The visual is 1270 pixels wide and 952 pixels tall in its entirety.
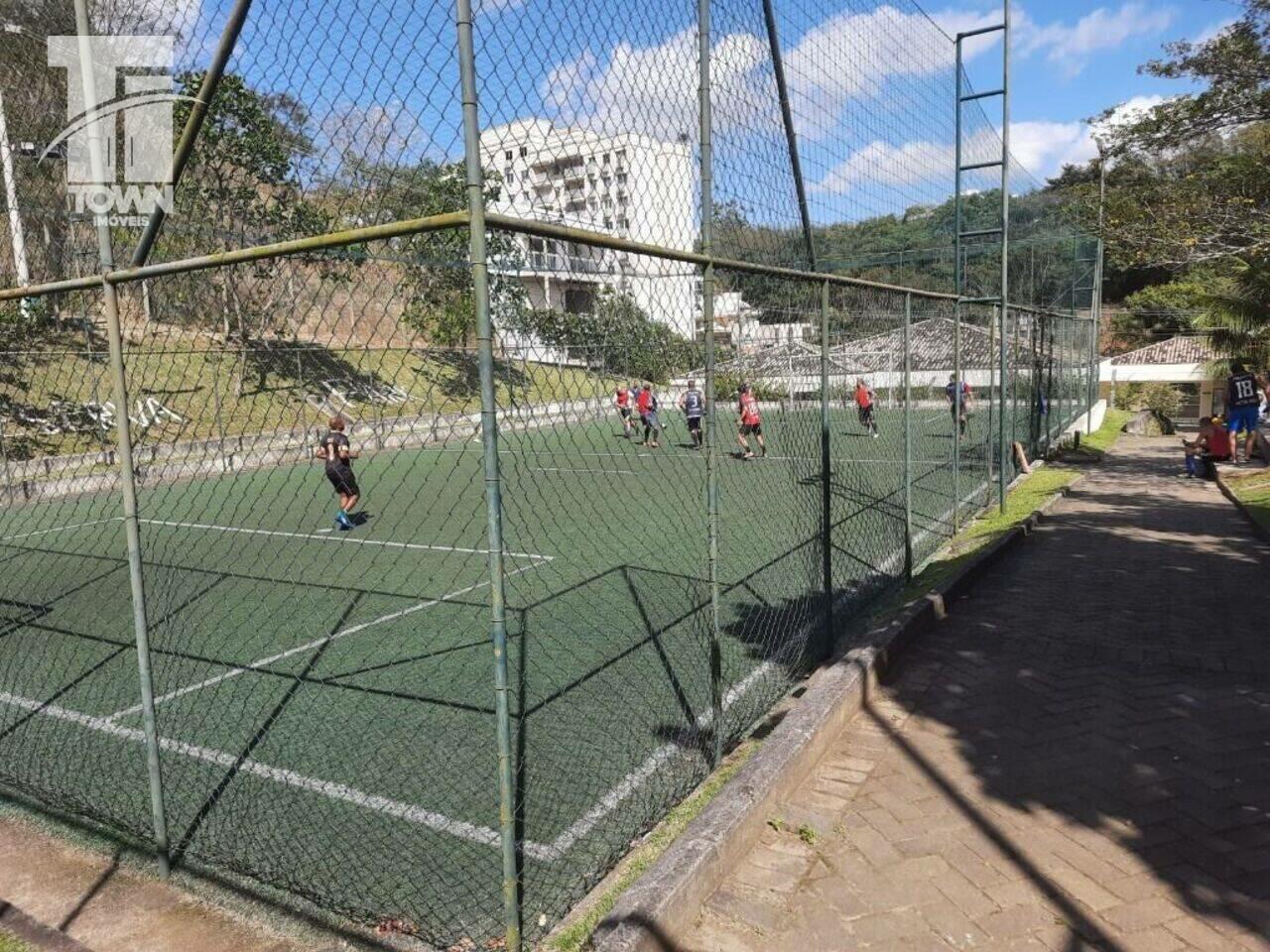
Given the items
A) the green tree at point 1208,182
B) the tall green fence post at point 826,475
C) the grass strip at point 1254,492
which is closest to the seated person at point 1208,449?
the grass strip at point 1254,492

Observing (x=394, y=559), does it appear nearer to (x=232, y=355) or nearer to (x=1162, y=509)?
(x=232, y=355)

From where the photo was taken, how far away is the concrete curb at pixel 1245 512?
8.50m

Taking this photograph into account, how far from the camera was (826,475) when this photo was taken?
17.0ft

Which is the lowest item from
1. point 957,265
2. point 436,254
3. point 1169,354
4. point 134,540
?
point 134,540

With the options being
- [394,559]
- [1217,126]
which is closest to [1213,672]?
[394,559]

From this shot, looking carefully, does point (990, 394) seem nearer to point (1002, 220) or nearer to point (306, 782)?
point (1002, 220)

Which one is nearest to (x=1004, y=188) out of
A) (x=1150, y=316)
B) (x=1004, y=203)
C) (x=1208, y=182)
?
(x=1004, y=203)

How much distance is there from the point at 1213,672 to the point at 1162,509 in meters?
6.31

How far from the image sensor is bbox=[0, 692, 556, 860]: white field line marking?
3.61 metres

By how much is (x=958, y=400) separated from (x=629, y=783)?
238 inches

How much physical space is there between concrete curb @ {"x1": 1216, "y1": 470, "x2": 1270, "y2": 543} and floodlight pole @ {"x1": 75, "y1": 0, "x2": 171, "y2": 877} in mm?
9466

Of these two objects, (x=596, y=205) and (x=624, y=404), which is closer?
(x=596, y=205)

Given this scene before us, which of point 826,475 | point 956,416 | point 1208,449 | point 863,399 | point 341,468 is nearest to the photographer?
point 826,475

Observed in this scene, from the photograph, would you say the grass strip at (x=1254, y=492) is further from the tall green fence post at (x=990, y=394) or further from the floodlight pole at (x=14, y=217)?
the floodlight pole at (x=14, y=217)
